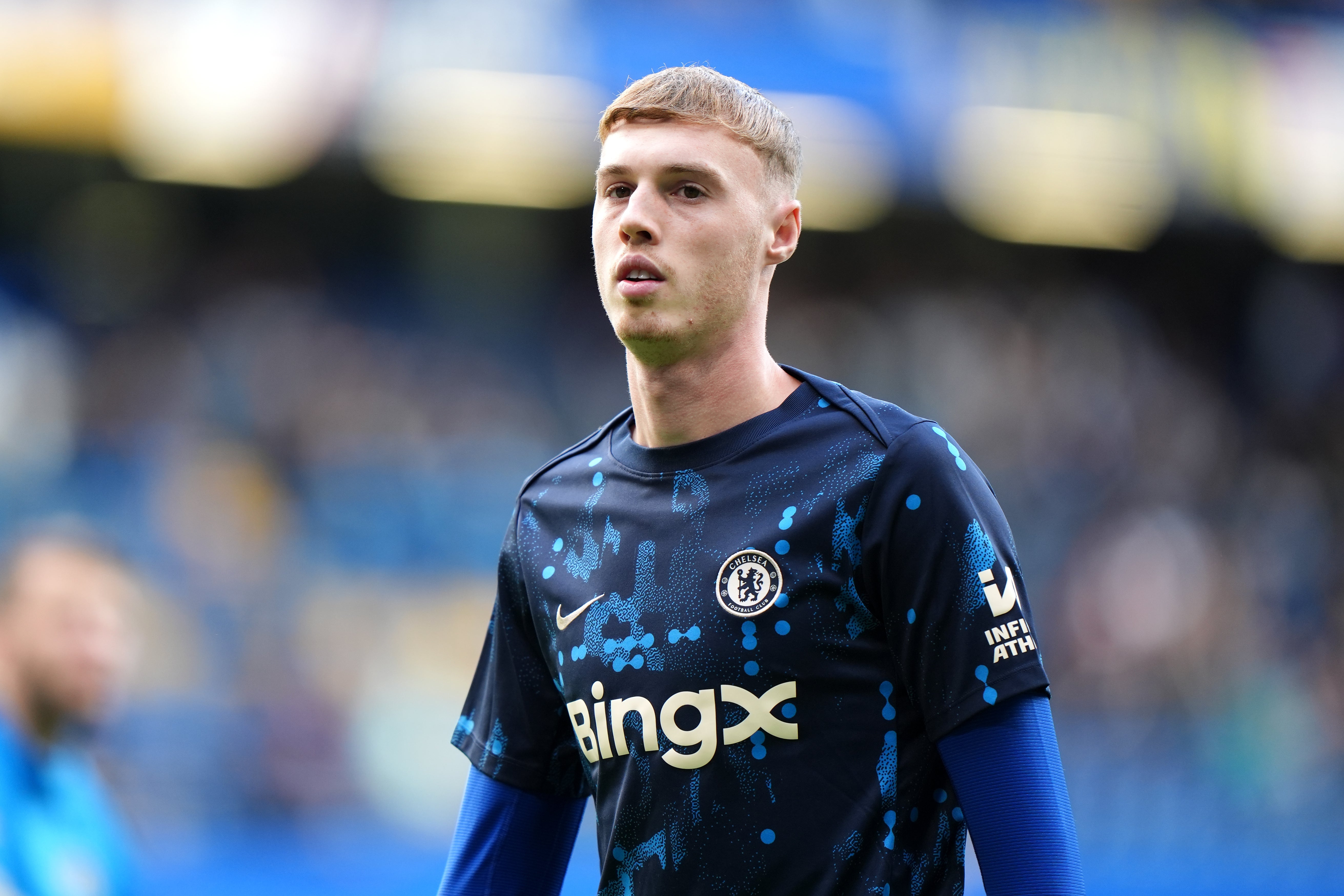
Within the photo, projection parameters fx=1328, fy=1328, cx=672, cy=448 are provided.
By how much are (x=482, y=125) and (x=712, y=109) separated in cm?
851

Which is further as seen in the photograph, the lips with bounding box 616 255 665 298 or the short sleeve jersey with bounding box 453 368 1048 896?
the lips with bounding box 616 255 665 298

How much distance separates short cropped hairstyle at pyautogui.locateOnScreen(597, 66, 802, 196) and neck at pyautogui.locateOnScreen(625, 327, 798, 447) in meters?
0.33

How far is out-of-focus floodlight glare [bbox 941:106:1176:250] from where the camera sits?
38.0 feet

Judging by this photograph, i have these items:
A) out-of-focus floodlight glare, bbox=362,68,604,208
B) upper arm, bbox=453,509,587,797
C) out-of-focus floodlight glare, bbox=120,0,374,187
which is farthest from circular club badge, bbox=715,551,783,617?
out-of-focus floodlight glare, bbox=120,0,374,187

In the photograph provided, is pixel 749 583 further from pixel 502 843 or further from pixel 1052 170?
pixel 1052 170

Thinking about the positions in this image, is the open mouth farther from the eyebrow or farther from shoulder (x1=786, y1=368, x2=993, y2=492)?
shoulder (x1=786, y1=368, x2=993, y2=492)

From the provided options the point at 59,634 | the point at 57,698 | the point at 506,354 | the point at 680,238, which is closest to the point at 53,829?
the point at 57,698

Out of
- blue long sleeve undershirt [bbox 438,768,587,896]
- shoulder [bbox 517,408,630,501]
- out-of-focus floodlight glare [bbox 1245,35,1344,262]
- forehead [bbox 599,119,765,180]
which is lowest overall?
blue long sleeve undershirt [bbox 438,768,587,896]

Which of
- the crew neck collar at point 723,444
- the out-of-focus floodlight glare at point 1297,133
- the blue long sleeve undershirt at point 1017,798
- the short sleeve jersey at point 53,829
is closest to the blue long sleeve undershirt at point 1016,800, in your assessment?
the blue long sleeve undershirt at point 1017,798

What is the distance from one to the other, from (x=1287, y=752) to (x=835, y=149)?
23.2 ft

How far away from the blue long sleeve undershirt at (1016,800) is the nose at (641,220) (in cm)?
93

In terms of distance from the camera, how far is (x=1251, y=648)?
13.0 metres

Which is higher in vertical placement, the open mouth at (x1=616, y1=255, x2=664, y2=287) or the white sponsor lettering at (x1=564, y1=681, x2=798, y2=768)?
the open mouth at (x1=616, y1=255, x2=664, y2=287)

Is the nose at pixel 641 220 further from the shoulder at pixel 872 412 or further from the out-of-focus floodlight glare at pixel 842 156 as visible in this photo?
the out-of-focus floodlight glare at pixel 842 156
